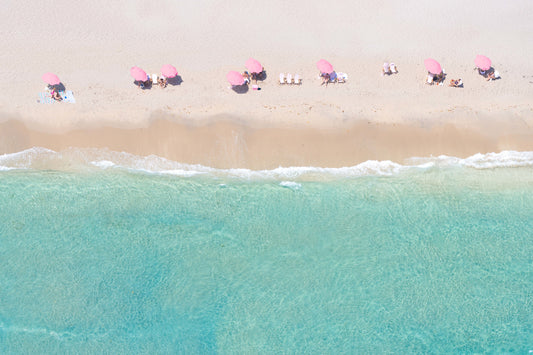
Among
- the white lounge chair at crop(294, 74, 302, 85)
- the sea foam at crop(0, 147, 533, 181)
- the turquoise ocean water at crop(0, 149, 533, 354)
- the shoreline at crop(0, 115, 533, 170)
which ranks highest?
the white lounge chair at crop(294, 74, 302, 85)

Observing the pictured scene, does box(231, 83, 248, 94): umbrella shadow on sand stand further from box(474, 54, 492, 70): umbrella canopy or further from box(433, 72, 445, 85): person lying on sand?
box(474, 54, 492, 70): umbrella canopy

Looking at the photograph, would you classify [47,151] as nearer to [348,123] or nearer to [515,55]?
[348,123]

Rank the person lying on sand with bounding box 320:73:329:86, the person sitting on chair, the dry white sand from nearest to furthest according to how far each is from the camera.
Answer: the dry white sand → the person sitting on chair → the person lying on sand with bounding box 320:73:329:86

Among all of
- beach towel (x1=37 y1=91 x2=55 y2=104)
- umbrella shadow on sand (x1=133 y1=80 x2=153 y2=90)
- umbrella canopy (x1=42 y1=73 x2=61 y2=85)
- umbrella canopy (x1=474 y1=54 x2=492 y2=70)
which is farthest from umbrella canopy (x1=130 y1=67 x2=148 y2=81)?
umbrella canopy (x1=474 y1=54 x2=492 y2=70)

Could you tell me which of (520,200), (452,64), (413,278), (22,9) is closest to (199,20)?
(22,9)

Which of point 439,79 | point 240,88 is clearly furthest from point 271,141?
point 439,79

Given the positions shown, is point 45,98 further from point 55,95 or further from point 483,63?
point 483,63
